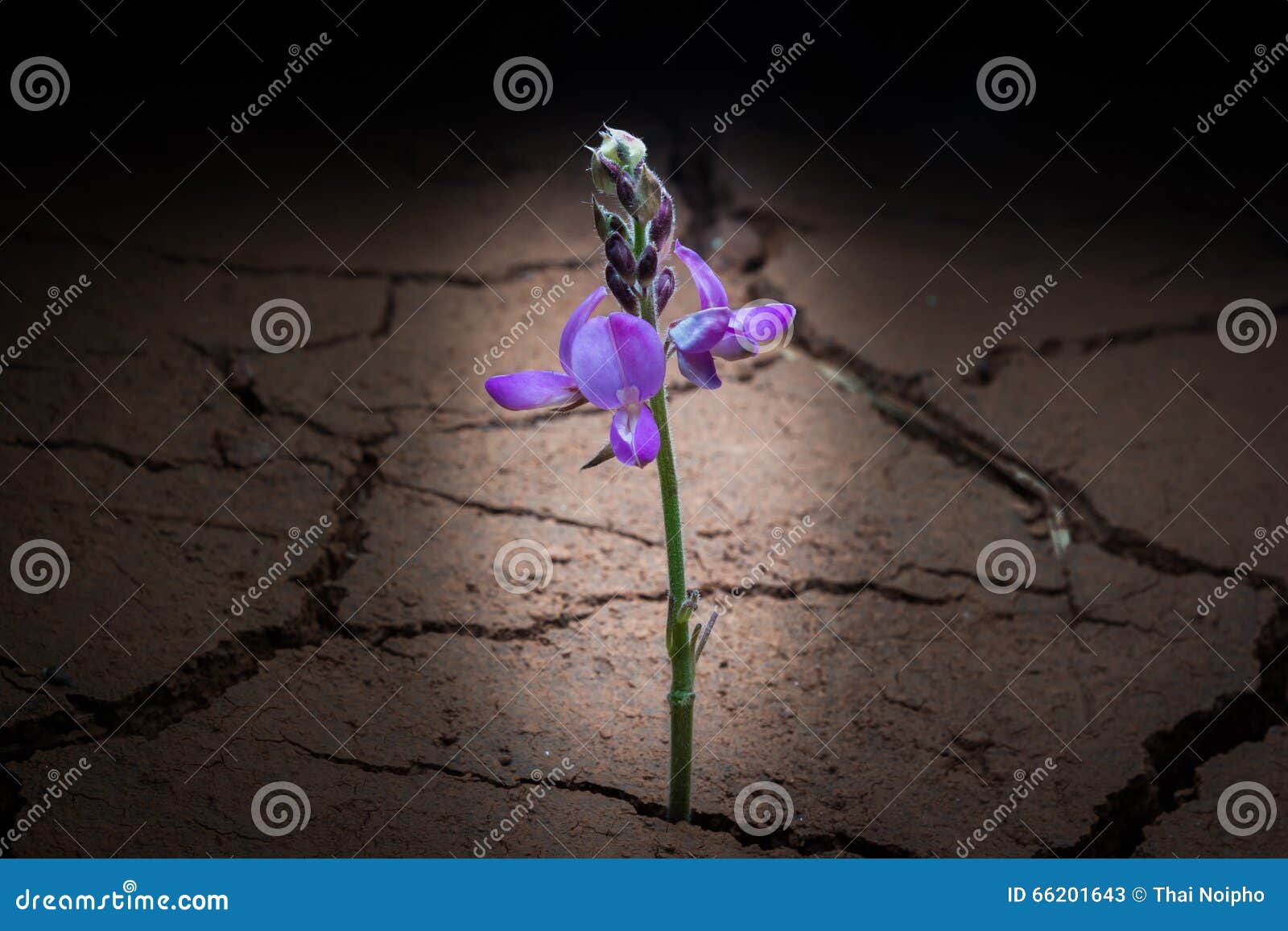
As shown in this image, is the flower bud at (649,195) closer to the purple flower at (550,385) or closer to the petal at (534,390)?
the purple flower at (550,385)

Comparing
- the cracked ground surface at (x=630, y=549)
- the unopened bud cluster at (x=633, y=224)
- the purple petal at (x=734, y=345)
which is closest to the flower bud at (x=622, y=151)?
the unopened bud cluster at (x=633, y=224)

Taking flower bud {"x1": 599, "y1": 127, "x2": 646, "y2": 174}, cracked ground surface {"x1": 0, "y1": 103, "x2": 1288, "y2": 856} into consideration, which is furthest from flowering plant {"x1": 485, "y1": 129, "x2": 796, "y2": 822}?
cracked ground surface {"x1": 0, "y1": 103, "x2": 1288, "y2": 856}

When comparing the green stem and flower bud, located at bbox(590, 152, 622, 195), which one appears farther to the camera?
the green stem

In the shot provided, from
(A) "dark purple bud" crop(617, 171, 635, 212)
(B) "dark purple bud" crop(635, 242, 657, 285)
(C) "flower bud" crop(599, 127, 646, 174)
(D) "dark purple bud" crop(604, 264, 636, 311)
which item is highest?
(C) "flower bud" crop(599, 127, 646, 174)

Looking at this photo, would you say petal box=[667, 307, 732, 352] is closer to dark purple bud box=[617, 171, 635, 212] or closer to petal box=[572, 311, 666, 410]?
petal box=[572, 311, 666, 410]

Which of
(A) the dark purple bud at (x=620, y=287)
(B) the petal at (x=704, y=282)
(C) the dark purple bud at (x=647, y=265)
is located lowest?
(A) the dark purple bud at (x=620, y=287)

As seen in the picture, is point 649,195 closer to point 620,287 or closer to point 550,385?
point 620,287

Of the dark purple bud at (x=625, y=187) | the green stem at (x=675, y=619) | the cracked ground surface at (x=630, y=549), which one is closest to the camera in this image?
the dark purple bud at (x=625, y=187)
